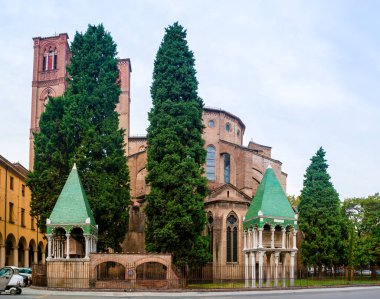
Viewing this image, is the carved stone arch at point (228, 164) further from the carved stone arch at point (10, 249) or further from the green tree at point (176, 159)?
the carved stone arch at point (10, 249)

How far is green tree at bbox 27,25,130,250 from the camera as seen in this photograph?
33.0 meters

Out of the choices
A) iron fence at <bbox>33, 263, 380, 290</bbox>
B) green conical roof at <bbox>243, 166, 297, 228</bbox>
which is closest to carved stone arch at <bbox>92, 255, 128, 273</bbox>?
iron fence at <bbox>33, 263, 380, 290</bbox>

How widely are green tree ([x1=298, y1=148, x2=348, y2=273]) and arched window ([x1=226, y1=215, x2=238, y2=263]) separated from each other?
7.77 meters

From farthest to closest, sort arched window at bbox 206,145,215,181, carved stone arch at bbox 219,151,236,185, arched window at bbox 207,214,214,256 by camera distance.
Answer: carved stone arch at bbox 219,151,236,185 < arched window at bbox 206,145,215,181 < arched window at bbox 207,214,214,256

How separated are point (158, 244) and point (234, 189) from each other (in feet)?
31.1

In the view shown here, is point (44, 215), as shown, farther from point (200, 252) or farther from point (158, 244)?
point (200, 252)

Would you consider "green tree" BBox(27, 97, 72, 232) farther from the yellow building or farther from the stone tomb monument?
the yellow building

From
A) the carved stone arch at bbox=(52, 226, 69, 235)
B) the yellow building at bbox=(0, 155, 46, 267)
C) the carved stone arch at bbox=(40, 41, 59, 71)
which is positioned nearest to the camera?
the carved stone arch at bbox=(52, 226, 69, 235)

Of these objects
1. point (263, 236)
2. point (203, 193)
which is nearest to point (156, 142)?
point (203, 193)

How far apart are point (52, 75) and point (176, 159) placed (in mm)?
38766

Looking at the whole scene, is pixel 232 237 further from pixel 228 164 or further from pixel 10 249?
pixel 10 249

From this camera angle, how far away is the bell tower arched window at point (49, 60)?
6746cm

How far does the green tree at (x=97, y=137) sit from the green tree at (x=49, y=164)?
90mm

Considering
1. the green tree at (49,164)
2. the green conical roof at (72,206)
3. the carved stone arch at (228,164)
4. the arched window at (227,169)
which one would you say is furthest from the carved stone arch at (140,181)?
the green conical roof at (72,206)
